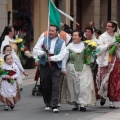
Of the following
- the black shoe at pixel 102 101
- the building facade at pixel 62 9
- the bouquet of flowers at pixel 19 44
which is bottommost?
the black shoe at pixel 102 101

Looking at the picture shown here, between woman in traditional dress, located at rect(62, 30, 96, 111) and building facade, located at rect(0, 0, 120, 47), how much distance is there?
38.0 ft

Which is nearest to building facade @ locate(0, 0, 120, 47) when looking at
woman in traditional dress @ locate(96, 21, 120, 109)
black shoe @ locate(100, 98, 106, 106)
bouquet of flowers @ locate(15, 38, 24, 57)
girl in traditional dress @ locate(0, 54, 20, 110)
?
bouquet of flowers @ locate(15, 38, 24, 57)

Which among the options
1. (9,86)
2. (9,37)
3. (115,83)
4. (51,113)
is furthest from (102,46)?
(9,37)

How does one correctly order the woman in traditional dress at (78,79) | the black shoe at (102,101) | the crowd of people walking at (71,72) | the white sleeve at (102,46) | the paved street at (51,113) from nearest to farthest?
1. the paved street at (51,113)
2. the crowd of people walking at (71,72)
3. the woman in traditional dress at (78,79)
4. the white sleeve at (102,46)
5. the black shoe at (102,101)

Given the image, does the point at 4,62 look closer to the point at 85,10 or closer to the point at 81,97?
the point at 81,97

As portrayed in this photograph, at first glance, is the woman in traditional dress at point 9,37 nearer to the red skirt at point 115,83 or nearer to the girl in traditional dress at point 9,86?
the girl in traditional dress at point 9,86

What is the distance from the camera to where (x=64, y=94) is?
1288cm

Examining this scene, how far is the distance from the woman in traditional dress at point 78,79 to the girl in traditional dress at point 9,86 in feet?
4.03

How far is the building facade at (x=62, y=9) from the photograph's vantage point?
24.3m

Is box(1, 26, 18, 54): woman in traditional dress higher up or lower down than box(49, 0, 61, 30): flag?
lower down

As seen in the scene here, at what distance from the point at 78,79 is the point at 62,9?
19063 millimetres

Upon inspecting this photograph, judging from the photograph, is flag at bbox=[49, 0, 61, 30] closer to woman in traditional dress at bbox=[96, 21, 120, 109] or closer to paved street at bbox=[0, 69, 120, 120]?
woman in traditional dress at bbox=[96, 21, 120, 109]

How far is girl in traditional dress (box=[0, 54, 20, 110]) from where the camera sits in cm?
1315

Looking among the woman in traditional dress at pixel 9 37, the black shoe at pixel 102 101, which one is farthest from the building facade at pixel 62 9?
the black shoe at pixel 102 101
